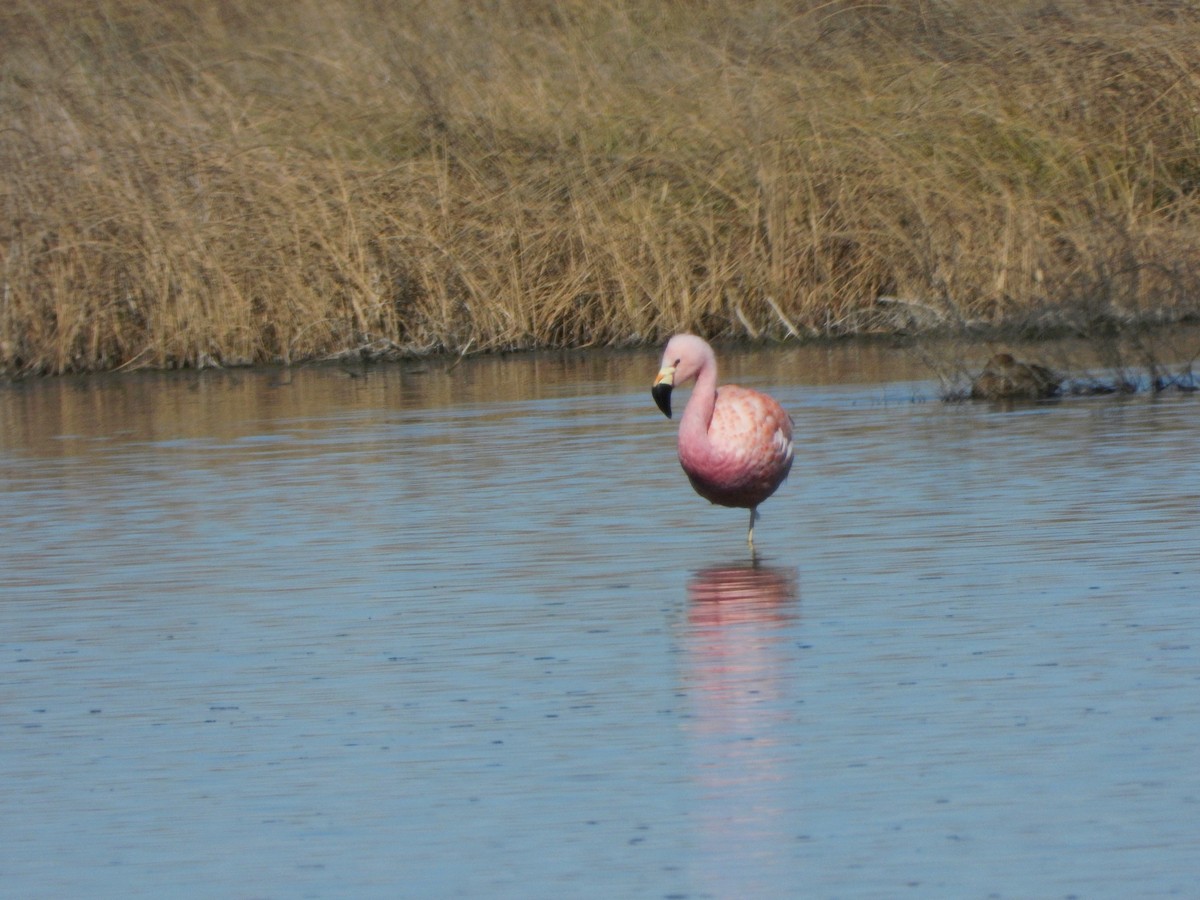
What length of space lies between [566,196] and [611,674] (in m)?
12.9

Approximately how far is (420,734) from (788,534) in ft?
11.0

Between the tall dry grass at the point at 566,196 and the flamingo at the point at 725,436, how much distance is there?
817 centimetres

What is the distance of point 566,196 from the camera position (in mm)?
19312

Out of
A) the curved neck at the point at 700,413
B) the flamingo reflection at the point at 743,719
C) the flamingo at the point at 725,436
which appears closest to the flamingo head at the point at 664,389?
the flamingo at the point at 725,436

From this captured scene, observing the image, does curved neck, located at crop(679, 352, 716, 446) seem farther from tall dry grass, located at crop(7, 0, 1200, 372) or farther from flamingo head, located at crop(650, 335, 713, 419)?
tall dry grass, located at crop(7, 0, 1200, 372)

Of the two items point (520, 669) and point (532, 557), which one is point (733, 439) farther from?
point (520, 669)

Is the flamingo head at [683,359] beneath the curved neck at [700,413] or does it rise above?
above

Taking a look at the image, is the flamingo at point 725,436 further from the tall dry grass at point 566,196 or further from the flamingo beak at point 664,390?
the tall dry grass at point 566,196

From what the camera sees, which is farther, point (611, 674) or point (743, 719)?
point (611, 674)

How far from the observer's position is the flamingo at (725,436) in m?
8.88

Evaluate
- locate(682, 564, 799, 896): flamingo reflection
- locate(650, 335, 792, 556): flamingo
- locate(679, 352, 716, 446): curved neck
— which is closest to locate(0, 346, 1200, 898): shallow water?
locate(682, 564, 799, 896): flamingo reflection

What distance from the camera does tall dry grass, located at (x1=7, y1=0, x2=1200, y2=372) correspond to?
60.2 feet

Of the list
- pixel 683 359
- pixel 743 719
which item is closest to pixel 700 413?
pixel 683 359

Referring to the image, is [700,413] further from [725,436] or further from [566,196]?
[566,196]
